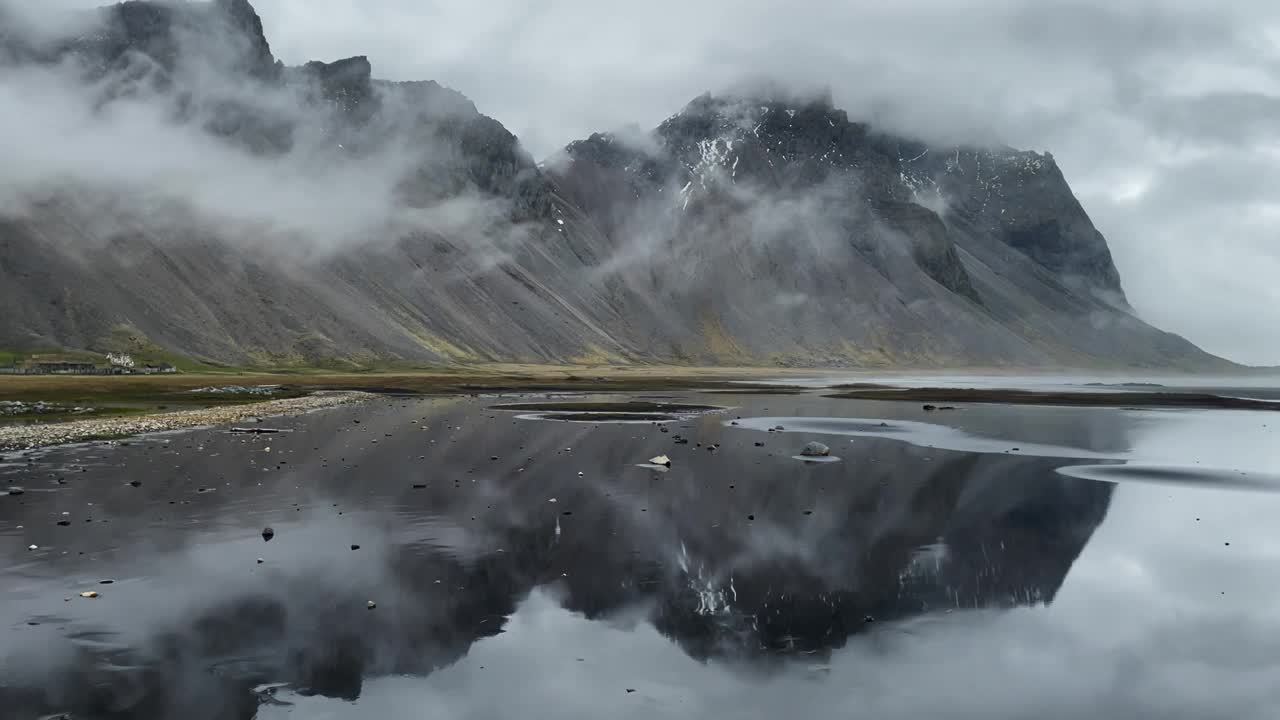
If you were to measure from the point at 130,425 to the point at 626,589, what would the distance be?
47679 millimetres

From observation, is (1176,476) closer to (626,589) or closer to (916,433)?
(916,433)

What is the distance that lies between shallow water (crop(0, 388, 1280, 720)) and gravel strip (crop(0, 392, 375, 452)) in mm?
7723

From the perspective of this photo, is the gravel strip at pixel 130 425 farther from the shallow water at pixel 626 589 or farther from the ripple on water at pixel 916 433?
the ripple on water at pixel 916 433

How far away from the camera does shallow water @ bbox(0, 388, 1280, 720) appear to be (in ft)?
51.8

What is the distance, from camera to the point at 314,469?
41.1 m

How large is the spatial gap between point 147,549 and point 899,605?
19.5 m

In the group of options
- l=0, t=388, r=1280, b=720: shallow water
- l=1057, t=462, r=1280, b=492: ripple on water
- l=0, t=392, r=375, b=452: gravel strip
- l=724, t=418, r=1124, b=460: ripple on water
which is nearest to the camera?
l=0, t=388, r=1280, b=720: shallow water

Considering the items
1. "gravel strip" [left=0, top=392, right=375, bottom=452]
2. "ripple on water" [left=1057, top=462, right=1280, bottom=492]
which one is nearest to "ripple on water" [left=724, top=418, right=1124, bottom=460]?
"ripple on water" [left=1057, top=462, right=1280, bottom=492]

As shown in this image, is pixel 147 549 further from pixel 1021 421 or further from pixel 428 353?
pixel 428 353

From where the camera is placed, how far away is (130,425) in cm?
5759

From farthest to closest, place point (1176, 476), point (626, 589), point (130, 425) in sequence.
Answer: point (130, 425) < point (1176, 476) < point (626, 589)

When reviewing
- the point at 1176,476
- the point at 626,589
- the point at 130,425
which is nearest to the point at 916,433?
the point at 1176,476

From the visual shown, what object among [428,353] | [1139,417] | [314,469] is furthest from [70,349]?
[1139,417]

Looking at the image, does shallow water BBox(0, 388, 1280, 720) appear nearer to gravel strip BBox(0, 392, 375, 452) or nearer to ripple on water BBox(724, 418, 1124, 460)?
gravel strip BBox(0, 392, 375, 452)
